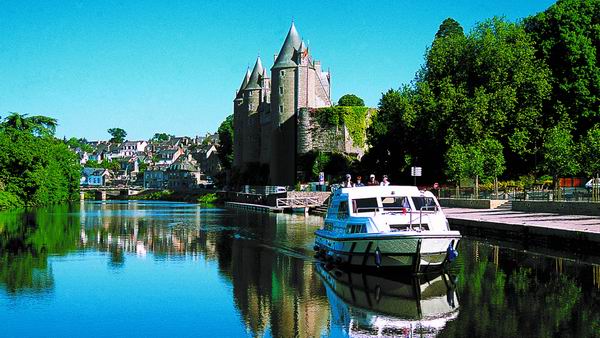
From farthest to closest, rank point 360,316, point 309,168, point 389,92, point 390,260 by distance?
point 309,168 < point 389,92 < point 390,260 < point 360,316

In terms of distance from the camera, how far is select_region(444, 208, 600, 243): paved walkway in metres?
22.4

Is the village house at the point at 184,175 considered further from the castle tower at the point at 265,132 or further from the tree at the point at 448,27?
the tree at the point at 448,27

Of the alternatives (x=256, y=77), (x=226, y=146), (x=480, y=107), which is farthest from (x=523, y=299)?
(x=226, y=146)

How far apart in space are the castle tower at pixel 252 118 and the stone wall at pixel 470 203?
40800mm

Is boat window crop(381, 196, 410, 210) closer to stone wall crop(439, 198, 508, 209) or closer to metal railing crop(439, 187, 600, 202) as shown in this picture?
metal railing crop(439, 187, 600, 202)

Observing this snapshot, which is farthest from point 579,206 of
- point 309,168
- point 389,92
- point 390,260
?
point 309,168

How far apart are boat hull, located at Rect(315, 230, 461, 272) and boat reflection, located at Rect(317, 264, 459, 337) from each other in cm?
34

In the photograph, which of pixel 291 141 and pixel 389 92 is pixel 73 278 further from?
pixel 291 141

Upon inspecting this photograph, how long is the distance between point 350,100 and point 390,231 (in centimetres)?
Answer: 7481

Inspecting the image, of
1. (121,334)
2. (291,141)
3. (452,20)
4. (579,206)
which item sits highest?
(452,20)

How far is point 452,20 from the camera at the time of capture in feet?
245

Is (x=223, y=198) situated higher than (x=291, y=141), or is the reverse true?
(x=291, y=141)

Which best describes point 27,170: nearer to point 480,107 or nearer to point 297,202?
point 297,202

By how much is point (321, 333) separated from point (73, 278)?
9.44 metres
